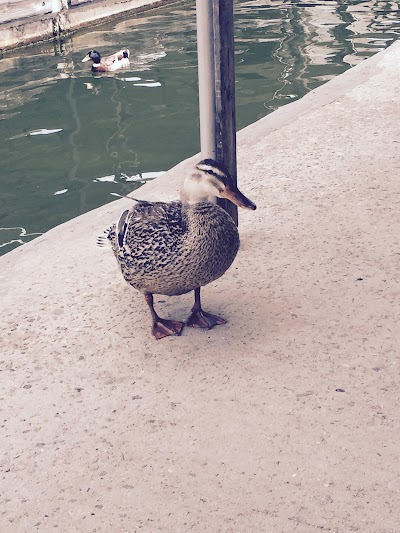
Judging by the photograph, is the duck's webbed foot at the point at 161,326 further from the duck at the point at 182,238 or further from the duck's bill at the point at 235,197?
the duck's bill at the point at 235,197

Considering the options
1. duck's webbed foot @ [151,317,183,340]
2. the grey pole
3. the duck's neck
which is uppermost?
the grey pole

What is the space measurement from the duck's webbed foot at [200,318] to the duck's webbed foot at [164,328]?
0.07 m

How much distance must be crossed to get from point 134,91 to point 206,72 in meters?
7.53

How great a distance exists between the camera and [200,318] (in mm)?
4250

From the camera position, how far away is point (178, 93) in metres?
11.8

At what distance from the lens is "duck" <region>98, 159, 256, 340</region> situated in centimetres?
390

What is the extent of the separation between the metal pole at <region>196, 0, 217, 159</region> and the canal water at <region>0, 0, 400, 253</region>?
2723mm

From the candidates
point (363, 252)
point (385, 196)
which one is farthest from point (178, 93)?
point (363, 252)

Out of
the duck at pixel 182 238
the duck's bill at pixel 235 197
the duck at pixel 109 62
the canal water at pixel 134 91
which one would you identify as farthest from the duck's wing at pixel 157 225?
the duck at pixel 109 62

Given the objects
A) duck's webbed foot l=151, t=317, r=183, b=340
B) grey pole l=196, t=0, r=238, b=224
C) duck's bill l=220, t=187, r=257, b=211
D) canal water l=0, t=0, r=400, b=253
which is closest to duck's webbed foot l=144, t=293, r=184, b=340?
duck's webbed foot l=151, t=317, r=183, b=340

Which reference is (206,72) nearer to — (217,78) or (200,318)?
(217,78)

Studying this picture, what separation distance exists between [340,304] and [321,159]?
2536 mm

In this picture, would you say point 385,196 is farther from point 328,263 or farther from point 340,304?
point 340,304

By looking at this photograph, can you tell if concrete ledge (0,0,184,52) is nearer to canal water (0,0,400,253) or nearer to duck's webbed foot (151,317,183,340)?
canal water (0,0,400,253)
